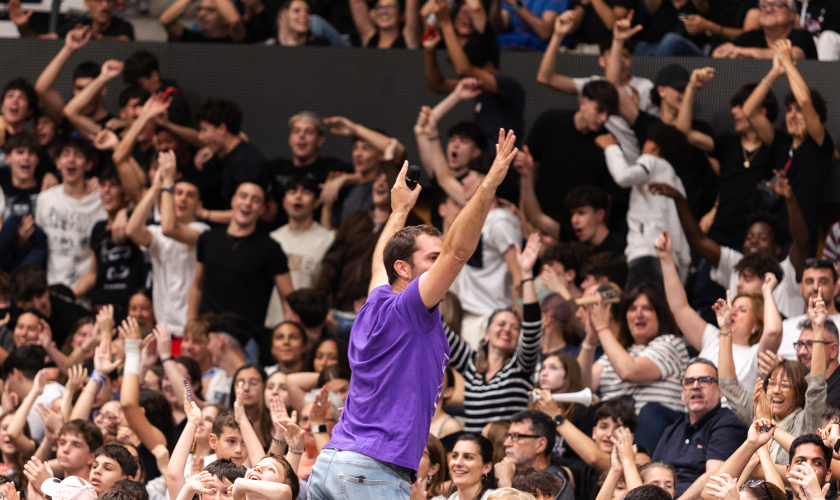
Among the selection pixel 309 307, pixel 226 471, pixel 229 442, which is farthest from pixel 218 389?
pixel 226 471

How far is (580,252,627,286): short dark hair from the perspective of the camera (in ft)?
24.2

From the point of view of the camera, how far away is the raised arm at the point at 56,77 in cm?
966

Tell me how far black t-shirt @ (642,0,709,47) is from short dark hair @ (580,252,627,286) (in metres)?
2.80

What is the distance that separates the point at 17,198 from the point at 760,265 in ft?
18.9

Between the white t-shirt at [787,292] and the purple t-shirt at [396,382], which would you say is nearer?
the purple t-shirt at [396,382]

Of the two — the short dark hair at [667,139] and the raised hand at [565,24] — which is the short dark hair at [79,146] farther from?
the short dark hair at [667,139]

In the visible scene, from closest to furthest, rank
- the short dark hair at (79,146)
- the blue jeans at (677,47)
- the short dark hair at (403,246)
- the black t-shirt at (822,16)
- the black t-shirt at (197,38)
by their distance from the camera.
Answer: the short dark hair at (403,246) < the black t-shirt at (822,16) < the short dark hair at (79,146) < the blue jeans at (677,47) < the black t-shirt at (197,38)

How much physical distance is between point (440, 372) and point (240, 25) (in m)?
7.12

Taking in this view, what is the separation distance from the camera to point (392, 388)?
12.6ft

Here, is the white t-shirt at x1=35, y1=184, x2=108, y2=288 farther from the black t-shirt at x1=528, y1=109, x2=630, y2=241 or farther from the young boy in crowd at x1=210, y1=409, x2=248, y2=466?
the young boy in crowd at x1=210, y1=409, x2=248, y2=466

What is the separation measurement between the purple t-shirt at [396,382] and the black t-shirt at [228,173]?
5274 millimetres

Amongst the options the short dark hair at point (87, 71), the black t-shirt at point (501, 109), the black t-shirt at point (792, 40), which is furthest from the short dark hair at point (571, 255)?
the short dark hair at point (87, 71)

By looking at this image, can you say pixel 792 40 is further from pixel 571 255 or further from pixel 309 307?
pixel 309 307

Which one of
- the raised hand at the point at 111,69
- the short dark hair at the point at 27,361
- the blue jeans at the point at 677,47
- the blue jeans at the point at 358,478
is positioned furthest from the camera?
the raised hand at the point at 111,69
